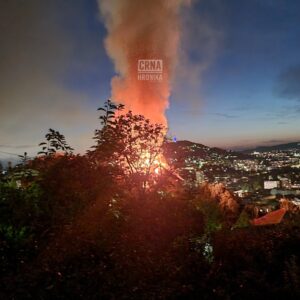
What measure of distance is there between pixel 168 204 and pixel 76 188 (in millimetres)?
1802

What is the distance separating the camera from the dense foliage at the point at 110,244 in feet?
12.3

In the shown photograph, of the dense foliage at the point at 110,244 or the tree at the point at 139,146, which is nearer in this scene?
the dense foliage at the point at 110,244

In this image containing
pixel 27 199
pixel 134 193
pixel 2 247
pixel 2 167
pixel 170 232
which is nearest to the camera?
pixel 2 247

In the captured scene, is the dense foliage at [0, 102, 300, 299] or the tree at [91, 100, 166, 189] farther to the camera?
the tree at [91, 100, 166, 189]

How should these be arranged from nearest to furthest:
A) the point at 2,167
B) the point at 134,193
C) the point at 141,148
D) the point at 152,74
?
the point at 2,167 < the point at 134,193 < the point at 141,148 < the point at 152,74

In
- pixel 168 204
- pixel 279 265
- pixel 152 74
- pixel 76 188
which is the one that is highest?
pixel 152 74

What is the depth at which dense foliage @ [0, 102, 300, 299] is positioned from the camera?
147 inches

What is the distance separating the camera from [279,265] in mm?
4418

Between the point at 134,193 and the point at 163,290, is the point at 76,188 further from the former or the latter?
the point at 163,290

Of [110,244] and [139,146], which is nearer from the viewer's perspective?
[110,244]

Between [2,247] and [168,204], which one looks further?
[168,204]

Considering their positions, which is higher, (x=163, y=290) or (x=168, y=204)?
(x=168, y=204)

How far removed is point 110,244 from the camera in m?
4.69

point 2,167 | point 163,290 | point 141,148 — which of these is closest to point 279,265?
point 163,290
